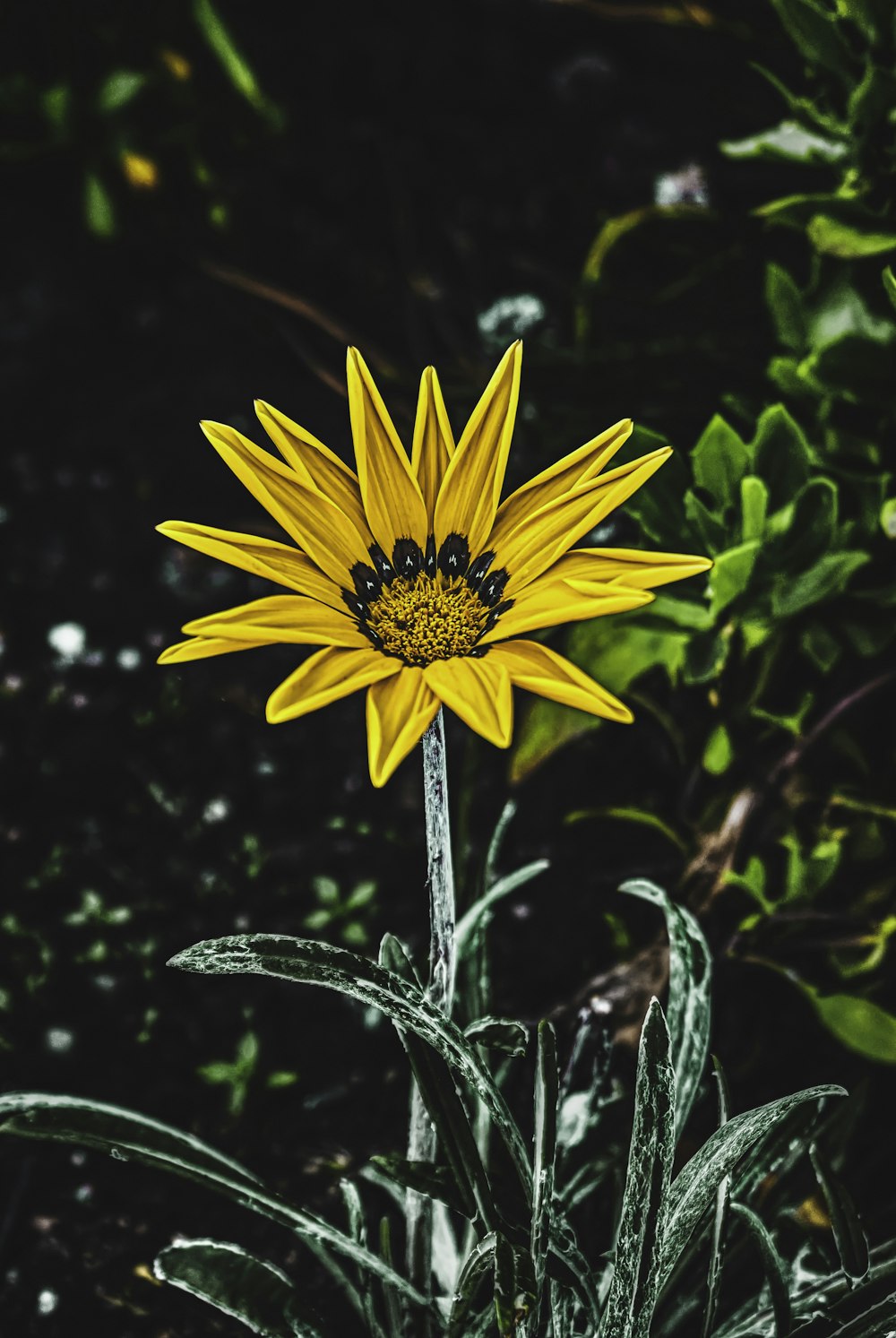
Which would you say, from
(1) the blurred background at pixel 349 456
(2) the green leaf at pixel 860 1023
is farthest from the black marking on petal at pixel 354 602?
(2) the green leaf at pixel 860 1023

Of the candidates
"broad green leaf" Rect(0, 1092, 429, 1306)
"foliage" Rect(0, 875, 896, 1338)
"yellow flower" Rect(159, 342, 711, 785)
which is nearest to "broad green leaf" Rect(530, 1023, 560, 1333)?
"foliage" Rect(0, 875, 896, 1338)

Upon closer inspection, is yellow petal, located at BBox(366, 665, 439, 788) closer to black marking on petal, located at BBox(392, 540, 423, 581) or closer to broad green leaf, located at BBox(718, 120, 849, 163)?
black marking on petal, located at BBox(392, 540, 423, 581)

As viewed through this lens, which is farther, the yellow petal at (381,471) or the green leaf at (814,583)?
the green leaf at (814,583)

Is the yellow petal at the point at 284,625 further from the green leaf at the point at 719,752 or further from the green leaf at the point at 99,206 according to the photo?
the green leaf at the point at 99,206

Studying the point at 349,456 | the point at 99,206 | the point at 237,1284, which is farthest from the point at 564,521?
the point at 99,206

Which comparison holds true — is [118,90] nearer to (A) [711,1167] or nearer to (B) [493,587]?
(B) [493,587]
